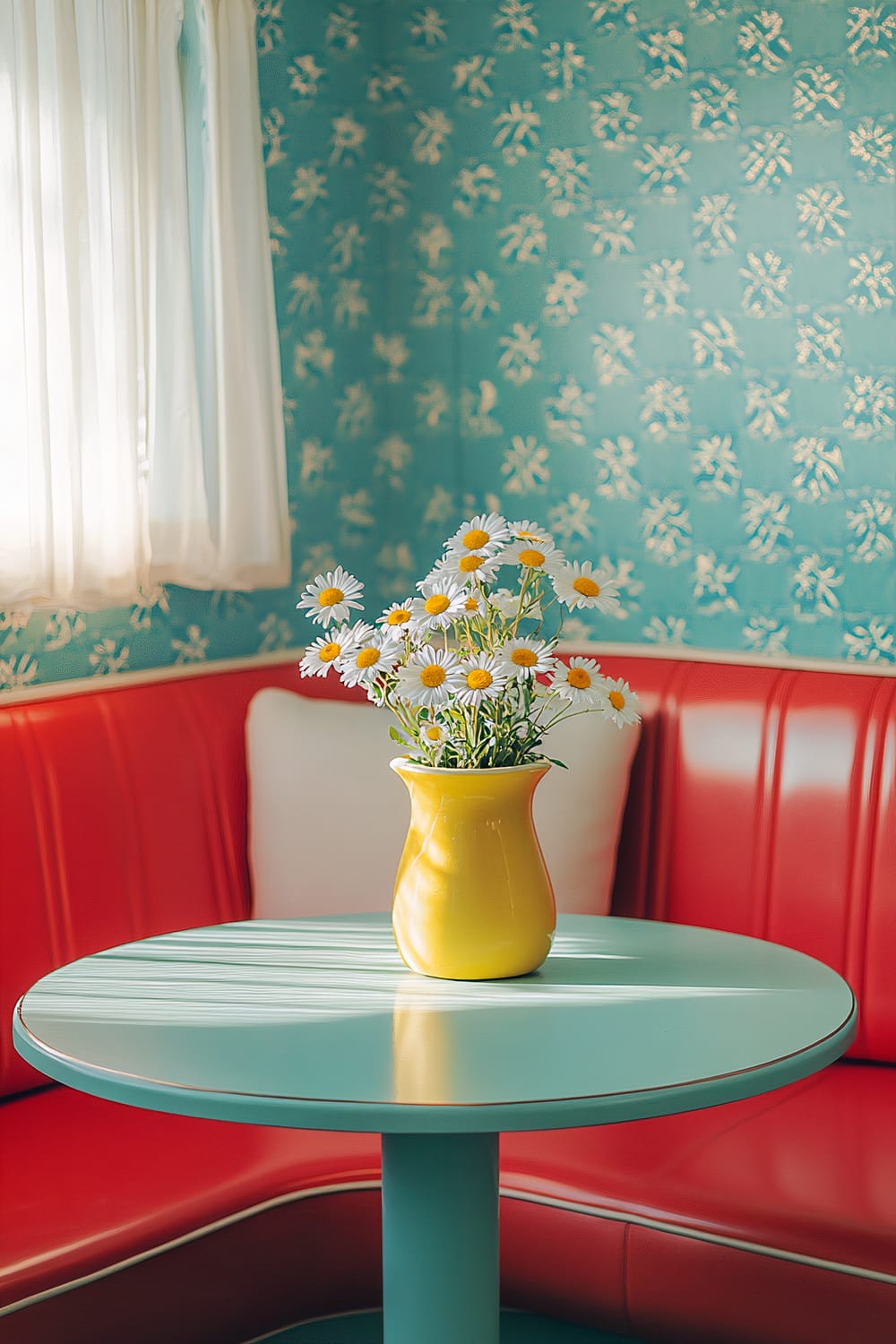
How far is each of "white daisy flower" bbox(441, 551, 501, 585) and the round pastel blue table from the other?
1.40 ft

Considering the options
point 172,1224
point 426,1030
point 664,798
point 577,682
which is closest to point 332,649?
point 577,682

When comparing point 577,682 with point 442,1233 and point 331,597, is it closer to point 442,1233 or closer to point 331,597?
point 331,597

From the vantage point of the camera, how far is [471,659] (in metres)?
1.49

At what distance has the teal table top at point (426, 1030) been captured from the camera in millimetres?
1208

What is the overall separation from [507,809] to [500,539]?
29cm

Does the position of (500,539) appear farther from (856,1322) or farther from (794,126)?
(794,126)

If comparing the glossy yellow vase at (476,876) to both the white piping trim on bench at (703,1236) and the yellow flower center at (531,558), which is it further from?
the white piping trim on bench at (703,1236)

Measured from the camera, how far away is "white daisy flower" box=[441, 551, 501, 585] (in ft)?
4.92

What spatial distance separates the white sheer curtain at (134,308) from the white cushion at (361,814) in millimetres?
414

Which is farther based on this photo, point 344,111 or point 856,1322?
point 344,111

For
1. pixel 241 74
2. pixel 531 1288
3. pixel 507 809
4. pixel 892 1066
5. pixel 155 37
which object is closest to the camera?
pixel 507 809

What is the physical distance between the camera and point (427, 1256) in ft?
4.69

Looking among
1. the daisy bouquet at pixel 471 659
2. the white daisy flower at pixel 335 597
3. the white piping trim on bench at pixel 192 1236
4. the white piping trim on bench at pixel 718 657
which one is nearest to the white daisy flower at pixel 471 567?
the daisy bouquet at pixel 471 659

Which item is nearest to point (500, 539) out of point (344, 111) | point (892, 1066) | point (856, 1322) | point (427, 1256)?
point (427, 1256)
